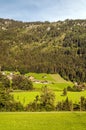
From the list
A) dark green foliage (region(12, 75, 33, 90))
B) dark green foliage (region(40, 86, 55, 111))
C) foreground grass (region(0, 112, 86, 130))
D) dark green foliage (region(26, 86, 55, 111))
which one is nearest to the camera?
foreground grass (region(0, 112, 86, 130))

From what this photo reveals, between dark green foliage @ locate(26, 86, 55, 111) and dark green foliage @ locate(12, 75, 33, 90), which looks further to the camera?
dark green foliage @ locate(12, 75, 33, 90)

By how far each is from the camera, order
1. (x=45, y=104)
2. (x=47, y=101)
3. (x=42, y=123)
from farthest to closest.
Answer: (x=47, y=101) < (x=45, y=104) < (x=42, y=123)

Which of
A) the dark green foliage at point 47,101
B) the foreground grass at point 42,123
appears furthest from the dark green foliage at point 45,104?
the foreground grass at point 42,123

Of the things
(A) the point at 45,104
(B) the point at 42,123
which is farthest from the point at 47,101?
(B) the point at 42,123

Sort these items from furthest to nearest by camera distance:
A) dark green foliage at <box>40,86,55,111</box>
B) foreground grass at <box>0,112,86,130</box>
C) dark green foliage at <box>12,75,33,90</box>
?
dark green foliage at <box>12,75,33,90</box> < dark green foliage at <box>40,86,55,111</box> < foreground grass at <box>0,112,86,130</box>

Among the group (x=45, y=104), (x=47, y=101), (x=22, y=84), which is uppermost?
(x=47, y=101)

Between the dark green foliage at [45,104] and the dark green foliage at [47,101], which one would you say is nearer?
the dark green foliage at [45,104]

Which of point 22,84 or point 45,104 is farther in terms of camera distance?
point 22,84

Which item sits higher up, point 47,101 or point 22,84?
point 47,101

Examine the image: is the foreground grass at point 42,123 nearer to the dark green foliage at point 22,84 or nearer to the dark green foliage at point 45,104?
the dark green foliage at point 45,104

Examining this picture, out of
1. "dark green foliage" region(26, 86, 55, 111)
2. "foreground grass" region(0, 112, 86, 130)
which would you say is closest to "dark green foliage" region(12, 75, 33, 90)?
"dark green foliage" region(26, 86, 55, 111)

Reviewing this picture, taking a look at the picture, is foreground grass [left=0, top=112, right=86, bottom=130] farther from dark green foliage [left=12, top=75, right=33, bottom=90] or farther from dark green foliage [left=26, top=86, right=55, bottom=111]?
dark green foliage [left=12, top=75, right=33, bottom=90]

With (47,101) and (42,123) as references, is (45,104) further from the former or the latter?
(42,123)

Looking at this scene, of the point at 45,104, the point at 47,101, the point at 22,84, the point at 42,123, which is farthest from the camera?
the point at 22,84
